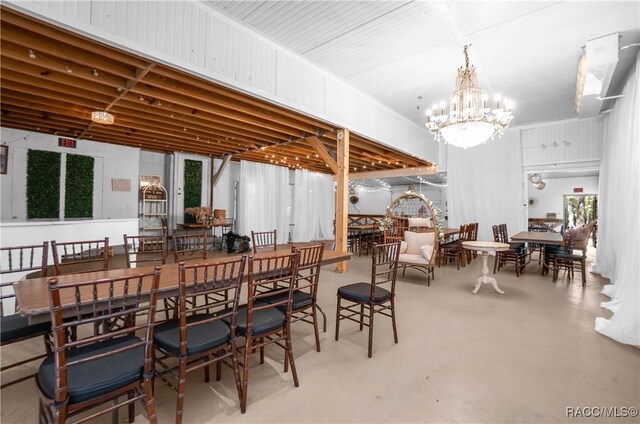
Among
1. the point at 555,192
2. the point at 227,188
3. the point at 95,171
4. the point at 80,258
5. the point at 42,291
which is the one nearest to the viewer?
the point at 42,291

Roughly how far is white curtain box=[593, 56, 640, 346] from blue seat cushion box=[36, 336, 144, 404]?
14.0 feet

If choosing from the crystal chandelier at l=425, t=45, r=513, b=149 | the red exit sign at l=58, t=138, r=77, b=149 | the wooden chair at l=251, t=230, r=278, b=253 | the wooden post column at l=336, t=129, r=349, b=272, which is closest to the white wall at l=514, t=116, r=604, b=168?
the crystal chandelier at l=425, t=45, r=513, b=149

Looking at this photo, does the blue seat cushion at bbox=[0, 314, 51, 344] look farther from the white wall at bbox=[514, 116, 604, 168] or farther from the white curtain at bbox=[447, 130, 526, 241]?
the white wall at bbox=[514, 116, 604, 168]

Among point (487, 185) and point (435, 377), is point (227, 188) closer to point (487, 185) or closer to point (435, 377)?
point (487, 185)

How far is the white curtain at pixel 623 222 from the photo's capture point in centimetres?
292

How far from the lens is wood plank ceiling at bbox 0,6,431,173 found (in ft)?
10.6

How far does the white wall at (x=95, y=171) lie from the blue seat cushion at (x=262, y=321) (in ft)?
22.1

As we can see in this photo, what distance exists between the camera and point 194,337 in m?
1.74

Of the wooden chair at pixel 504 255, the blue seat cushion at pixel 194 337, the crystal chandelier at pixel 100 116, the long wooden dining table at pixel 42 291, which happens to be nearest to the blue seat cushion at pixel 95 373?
the blue seat cushion at pixel 194 337

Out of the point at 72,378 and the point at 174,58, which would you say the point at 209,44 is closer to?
the point at 174,58

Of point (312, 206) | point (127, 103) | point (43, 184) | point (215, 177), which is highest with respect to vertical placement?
point (127, 103)

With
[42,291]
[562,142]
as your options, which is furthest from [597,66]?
[42,291]

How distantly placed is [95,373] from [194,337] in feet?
1.61

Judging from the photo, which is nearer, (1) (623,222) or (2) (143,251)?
(2) (143,251)
